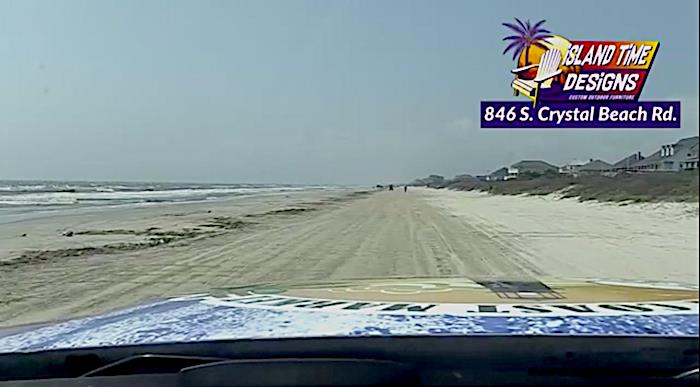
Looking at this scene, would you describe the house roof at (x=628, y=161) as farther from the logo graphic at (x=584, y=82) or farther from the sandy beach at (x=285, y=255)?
the sandy beach at (x=285, y=255)

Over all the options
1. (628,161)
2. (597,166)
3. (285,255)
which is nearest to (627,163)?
(628,161)

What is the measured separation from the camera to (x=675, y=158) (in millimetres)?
1303

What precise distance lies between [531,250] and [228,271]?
20.2ft

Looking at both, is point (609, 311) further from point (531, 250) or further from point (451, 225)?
point (451, 225)

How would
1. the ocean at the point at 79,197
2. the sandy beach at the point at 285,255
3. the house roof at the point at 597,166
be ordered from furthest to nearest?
the ocean at the point at 79,197
the sandy beach at the point at 285,255
the house roof at the point at 597,166

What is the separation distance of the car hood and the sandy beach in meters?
2.72

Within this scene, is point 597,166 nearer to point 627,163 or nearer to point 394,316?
point 627,163

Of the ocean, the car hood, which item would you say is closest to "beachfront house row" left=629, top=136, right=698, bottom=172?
the car hood

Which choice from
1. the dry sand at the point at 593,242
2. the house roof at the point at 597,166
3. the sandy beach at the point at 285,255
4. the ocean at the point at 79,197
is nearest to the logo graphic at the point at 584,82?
the house roof at the point at 597,166

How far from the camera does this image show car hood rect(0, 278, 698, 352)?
1.65m

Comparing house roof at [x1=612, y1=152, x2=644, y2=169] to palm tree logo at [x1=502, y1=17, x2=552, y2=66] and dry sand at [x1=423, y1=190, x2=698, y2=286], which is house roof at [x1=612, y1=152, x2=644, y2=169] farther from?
dry sand at [x1=423, y1=190, x2=698, y2=286]

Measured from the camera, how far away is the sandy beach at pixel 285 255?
814 cm

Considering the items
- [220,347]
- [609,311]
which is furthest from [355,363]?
[609,311]

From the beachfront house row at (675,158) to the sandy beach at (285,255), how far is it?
3.02m
